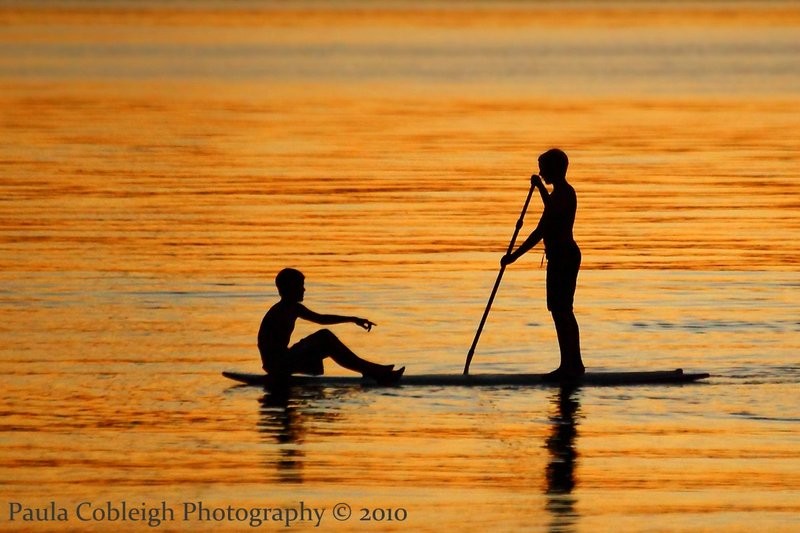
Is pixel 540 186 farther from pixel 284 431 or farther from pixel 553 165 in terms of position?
pixel 284 431

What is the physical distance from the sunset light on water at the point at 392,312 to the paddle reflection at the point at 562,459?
0.03 metres

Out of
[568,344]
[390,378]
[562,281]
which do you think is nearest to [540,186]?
[562,281]

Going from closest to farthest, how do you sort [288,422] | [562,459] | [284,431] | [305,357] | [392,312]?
[562,459]
[284,431]
[288,422]
[305,357]
[392,312]

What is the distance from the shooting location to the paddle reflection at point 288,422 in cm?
1428

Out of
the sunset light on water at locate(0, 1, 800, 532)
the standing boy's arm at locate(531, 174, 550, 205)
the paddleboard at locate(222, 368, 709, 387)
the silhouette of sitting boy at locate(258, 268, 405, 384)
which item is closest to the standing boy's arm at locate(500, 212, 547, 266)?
the standing boy's arm at locate(531, 174, 550, 205)

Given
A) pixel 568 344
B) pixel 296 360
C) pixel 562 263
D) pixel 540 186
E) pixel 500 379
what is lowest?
pixel 500 379

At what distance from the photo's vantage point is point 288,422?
620 inches

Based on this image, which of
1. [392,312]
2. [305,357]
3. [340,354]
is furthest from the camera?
[392,312]

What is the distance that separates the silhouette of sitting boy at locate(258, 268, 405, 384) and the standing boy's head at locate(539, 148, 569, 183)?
1.86 metres

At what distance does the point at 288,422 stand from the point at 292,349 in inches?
56.1

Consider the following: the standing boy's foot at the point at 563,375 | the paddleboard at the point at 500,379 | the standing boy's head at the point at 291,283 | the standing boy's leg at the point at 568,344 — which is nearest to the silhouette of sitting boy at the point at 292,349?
the standing boy's head at the point at 291,283

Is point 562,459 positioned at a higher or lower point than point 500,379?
lower

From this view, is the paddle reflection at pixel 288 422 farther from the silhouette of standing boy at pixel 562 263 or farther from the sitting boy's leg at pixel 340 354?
the silhouette of standing boy at pixel 562 263

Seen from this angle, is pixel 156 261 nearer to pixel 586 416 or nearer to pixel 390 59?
pixel 586 416
